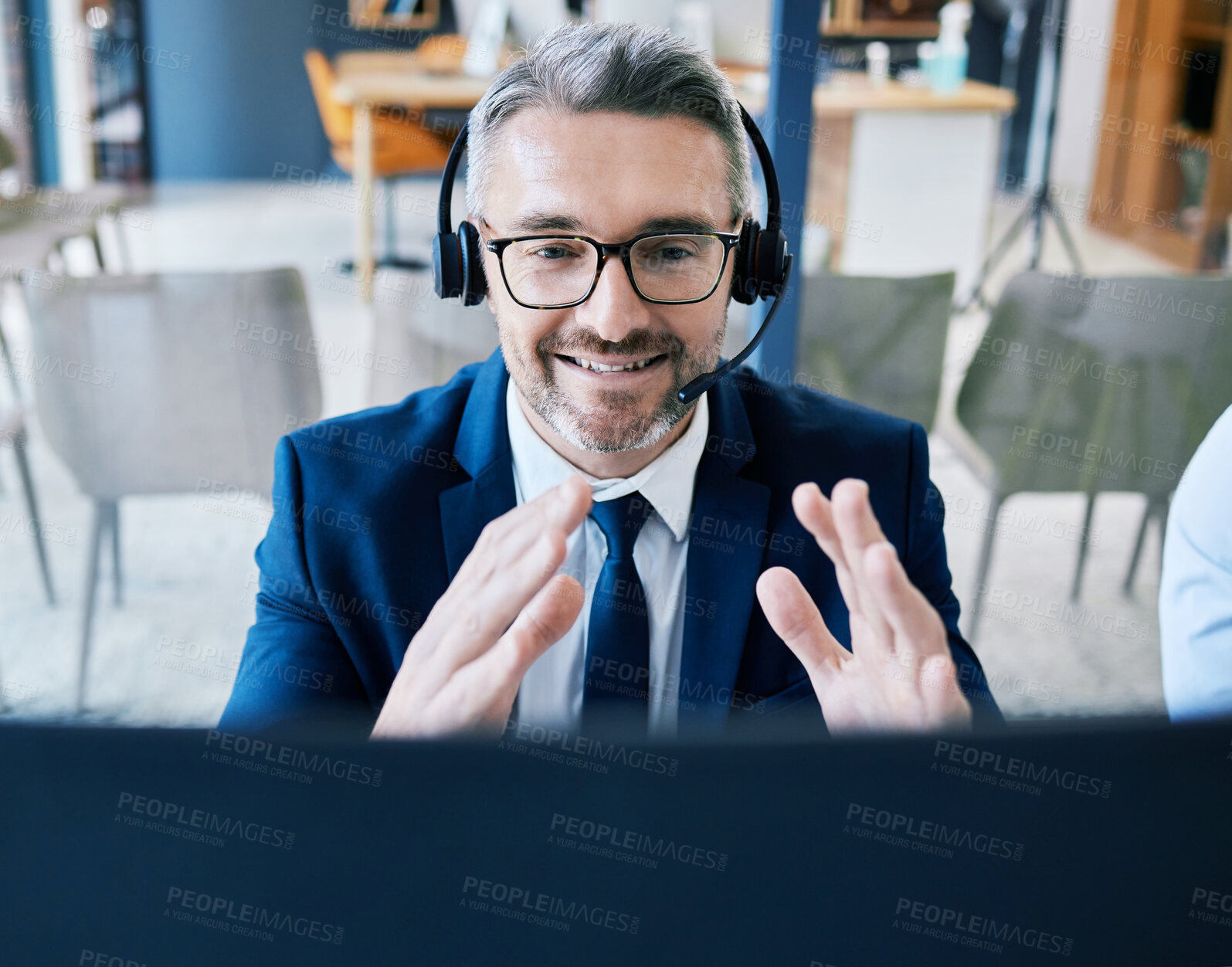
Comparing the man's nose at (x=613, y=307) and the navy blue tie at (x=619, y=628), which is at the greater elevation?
the man's nose at (x=613, y=307)

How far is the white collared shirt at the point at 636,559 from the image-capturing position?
0.96 metres

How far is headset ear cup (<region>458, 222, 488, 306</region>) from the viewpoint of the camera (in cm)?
96

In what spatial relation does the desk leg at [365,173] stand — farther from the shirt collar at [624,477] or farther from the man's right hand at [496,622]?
the man's right hand at [496,622]

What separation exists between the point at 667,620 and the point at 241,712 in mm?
357

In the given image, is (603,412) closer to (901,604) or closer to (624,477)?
(624,477)

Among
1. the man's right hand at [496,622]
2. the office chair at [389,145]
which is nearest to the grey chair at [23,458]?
the man's right hand at [496,622]

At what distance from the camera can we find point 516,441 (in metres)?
0.99

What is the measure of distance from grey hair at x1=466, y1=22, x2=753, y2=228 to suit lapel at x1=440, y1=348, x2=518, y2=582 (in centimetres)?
17

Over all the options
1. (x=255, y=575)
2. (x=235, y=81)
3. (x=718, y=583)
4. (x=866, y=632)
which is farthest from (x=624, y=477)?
(x=235, y=81)

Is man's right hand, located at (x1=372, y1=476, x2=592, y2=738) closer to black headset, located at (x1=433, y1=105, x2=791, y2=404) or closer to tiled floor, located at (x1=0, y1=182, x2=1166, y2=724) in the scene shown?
black headset, located at (x1=433, y1=105, x2=791, y2=404)

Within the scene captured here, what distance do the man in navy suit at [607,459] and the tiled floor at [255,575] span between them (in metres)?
0.72

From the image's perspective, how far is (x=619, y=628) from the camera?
0.93 m

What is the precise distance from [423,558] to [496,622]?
31cm

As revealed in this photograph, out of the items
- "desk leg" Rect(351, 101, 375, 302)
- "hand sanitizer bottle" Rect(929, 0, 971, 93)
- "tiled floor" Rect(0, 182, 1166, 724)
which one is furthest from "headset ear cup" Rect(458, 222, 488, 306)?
"desk leg" Rect(351, 101, 375, 302)
